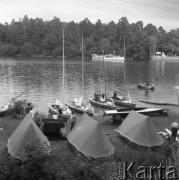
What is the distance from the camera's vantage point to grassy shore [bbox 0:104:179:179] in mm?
11398

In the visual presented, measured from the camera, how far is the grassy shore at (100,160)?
11398 mm

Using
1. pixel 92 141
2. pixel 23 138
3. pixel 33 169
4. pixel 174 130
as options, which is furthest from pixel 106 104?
pixel 33 169

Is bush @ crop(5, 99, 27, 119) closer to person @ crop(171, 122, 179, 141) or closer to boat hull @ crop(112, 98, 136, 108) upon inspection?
person @ crop(171, 122, 179, 141)

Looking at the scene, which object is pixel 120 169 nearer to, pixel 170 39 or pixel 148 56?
pixel 148 56

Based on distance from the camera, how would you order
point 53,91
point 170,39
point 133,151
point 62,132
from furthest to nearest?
1. point 170,39
2. point 53,91
3. point 62,132
4. point 133,151

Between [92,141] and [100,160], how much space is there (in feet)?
5.74

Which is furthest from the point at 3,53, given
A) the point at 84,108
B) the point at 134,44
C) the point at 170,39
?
the point at 84,108

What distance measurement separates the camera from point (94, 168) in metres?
11.3

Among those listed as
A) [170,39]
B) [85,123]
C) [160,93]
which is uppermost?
[170,39]

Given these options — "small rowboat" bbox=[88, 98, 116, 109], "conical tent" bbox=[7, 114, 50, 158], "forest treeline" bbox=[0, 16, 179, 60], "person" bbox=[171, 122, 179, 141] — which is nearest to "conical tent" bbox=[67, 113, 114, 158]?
"conical tent" bbox=[7, 114, 50, 158]

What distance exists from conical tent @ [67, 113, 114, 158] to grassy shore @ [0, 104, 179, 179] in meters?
0.38

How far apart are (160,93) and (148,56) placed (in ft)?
368

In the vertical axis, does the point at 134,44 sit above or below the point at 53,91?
above

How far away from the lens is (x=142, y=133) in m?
17.3
